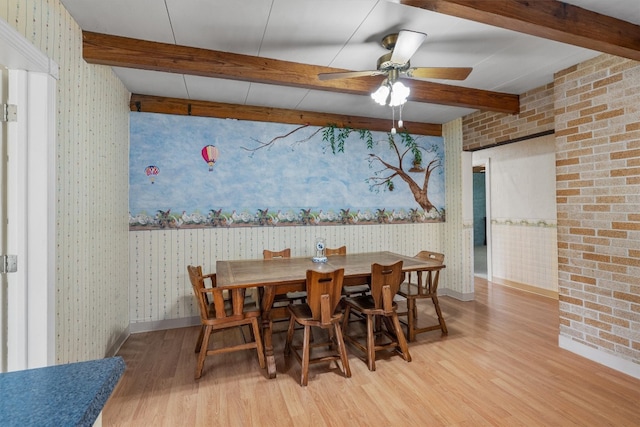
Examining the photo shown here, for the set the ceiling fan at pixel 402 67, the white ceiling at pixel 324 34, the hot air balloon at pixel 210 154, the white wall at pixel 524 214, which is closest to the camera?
the white ceiling at pixel 324 34

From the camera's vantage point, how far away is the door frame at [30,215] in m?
1.57

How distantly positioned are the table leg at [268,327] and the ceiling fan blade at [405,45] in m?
1.97

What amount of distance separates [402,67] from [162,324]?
349cm

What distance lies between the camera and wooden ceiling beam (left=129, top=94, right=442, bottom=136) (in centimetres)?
335

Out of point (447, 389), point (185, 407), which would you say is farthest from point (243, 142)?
point (447, 389)

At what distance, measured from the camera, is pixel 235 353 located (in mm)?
2770

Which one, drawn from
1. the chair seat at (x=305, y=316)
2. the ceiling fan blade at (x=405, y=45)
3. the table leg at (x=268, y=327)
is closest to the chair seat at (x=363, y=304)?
the chair seat at (x=305, y=316)

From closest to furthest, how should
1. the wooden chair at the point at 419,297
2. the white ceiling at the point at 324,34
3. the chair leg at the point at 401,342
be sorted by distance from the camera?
1. the white ceiling at the point at 324,34
2. the chair leg at the point at 401,342
3. the wooden chair at the point at 419,297

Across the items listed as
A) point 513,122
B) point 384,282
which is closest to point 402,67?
point 384,282

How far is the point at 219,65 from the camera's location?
7.97 ft

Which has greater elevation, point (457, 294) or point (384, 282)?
point (384, 282)

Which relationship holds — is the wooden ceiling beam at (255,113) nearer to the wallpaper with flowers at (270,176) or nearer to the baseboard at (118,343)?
the wallpaper with flowers at (270,176)

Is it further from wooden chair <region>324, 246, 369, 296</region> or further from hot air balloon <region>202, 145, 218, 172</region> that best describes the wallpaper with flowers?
wooden chair <region>324, 246, 369, 296</region>

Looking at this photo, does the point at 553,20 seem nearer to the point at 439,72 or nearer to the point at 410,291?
the point at 439,72
